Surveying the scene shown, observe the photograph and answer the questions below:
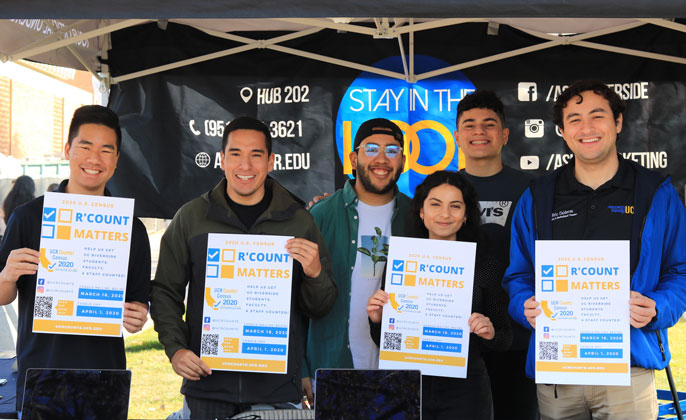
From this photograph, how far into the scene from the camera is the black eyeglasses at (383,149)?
3305 millimetres

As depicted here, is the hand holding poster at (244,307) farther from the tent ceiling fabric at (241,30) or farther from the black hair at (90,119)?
the tent ceiling fabric at (241,30)

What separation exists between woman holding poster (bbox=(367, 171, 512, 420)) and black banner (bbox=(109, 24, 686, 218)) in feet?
7.25

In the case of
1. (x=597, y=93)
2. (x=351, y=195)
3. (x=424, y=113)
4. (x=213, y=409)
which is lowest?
(x=213, y=409)

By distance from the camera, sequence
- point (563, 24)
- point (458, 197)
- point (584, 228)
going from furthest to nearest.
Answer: point (563, 24)
point (458, 197)
point (584, 228)

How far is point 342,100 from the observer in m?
5.42

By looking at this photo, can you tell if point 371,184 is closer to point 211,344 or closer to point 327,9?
point 211,344

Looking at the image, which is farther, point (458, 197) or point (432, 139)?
point (432, 139)

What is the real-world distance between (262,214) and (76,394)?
1087mm

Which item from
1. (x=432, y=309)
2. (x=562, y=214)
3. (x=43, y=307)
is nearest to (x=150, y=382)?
(x=43, y=307)

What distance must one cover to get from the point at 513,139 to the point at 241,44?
7.48 ft

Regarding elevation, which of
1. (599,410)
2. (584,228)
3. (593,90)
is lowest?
(599,410)

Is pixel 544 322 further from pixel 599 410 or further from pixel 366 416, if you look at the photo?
pixel 366 416

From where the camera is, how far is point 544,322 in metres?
2.54

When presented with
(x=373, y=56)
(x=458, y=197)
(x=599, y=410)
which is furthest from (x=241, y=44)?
(x=599, y=410)
